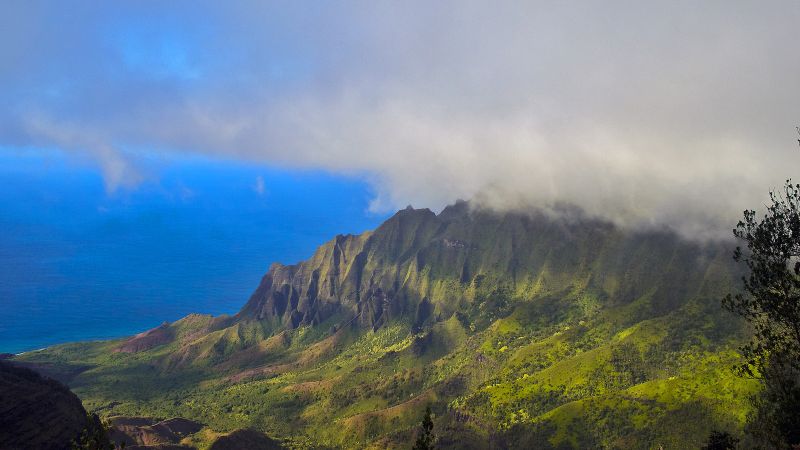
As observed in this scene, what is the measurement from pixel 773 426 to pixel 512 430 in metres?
154

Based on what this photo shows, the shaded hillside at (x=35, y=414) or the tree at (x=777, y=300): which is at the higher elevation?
the shaded hillside at (x=35, y=414)

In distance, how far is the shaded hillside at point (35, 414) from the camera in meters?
101

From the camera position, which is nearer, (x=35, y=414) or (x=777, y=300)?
(x=777, y=300)

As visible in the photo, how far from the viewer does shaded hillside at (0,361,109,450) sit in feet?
332

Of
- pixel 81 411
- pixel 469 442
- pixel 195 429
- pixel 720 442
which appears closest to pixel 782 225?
pixel 720 442

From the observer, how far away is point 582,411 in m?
186

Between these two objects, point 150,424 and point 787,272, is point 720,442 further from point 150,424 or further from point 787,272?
point 150,424

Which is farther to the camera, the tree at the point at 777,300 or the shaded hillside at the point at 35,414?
the shaded hillside at the point at 35,414

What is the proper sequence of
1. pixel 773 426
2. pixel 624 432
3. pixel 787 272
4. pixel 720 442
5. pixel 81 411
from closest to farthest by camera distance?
pixel 787 272, pixel 773 426, pixel 720 442, pixel 81 411, pixel 624 432

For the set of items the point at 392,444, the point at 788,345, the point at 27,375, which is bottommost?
the point at 392,444

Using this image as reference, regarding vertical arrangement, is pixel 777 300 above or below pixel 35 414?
below

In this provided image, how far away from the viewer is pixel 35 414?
10825 cm

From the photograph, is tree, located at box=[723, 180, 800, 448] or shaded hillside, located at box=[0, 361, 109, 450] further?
shaded hillside, located at box=[0, 361, 109, 450]

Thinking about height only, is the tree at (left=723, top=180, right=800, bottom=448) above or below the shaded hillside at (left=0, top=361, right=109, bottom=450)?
below
